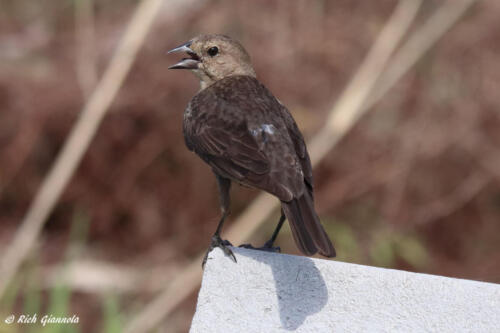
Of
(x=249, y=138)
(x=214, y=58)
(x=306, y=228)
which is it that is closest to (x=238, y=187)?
(x=214, y=58)

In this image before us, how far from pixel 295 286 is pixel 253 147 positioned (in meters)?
0.61

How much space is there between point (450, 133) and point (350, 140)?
2.33 ft

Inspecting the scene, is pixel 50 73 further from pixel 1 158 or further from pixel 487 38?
pixel 487 38

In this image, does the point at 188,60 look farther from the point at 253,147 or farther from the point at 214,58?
the point at 253,147

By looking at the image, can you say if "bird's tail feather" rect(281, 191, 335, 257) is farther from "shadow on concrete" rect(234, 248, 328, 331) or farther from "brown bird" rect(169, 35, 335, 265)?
"shadow on concrete" rect(234, 248, 328, 331)

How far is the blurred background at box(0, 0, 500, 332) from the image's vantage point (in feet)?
18.6

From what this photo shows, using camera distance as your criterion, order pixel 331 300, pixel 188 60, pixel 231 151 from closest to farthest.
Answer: pixel 331 300
pixel 231 151
pixel 188 60

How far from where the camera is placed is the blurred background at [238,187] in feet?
18.6

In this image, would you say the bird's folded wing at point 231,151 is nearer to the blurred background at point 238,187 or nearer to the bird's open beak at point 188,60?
the bird's open beak at point 188,60

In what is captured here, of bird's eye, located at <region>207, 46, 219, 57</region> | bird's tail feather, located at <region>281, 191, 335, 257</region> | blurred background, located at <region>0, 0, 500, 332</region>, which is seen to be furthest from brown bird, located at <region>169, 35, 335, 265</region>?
blurred background, located at <region>0, 0, 500, 332</region>

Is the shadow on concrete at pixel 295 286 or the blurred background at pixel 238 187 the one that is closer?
the shadow on concrete at pixel 295 286

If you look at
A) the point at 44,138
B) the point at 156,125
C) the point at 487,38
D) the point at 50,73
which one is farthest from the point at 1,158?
the point at 487,38

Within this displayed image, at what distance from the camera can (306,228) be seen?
274 centimetres

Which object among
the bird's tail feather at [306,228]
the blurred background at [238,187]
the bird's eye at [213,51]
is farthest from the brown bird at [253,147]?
the blurred background at [238,187]
